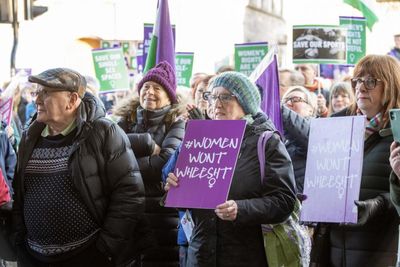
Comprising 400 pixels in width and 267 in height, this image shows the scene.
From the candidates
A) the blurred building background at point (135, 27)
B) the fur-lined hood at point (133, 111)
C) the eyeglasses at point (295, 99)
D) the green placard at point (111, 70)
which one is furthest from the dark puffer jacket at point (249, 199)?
the blurred building background at point (135, 27)

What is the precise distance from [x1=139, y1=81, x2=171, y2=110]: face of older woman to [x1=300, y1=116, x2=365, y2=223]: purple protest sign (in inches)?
73.7

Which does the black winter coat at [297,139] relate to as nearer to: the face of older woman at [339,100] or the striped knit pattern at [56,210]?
the striped knit pattern at [56,210]

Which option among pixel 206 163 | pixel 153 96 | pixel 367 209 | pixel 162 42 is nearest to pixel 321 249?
pixel 367 209

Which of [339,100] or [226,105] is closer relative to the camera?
[226,105]

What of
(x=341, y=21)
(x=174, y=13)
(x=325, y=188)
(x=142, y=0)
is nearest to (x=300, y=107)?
(x=325, y=188)

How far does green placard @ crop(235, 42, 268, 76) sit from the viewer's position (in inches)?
479

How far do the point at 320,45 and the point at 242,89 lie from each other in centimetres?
760

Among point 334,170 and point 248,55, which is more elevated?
point 248,55

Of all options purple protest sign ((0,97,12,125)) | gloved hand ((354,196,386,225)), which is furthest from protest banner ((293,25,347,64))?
gloved hand ((354,196,386,225))

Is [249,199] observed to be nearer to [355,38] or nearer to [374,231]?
[374,231]

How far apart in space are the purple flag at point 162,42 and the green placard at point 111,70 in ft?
21.8

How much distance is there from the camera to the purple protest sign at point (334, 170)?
17.9 feet

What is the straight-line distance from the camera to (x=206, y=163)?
559 cm

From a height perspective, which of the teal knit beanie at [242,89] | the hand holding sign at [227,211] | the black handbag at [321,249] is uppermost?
the teal knit beanie at [242,89]
